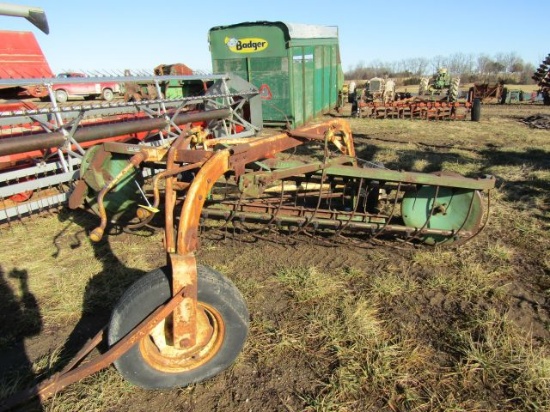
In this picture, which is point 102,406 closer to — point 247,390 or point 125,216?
point 247,390

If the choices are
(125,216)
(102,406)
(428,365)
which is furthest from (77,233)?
(428,365)

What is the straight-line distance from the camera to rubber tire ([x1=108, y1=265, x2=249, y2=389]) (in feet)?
6.52

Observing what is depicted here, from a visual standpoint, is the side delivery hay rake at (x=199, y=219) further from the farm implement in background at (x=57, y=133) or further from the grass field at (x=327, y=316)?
the farm implement in background at (x=57, y=133)

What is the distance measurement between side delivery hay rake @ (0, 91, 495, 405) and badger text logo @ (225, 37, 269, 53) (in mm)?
8187

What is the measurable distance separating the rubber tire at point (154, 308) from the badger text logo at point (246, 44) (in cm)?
1059

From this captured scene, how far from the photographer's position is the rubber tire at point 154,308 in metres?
1.99

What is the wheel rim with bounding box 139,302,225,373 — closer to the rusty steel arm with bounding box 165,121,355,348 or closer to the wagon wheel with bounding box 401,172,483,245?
the rusty steel arm with bounding box 165,121,355,348

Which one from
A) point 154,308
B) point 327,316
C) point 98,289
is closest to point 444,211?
point 327,316

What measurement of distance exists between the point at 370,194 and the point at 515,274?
4.98 feet

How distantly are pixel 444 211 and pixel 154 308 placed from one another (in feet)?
9.19

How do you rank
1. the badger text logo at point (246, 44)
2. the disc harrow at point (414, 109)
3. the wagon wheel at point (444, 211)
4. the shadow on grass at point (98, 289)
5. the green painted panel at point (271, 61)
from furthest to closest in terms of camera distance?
the disc harrow at point (414, 109)
the badger text logo at point (246, 44)
the green painted panel at point (271, 61)
the wagon wheel at point (444, 211)
the shadow on grass at point (98, 289)

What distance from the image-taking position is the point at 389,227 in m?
3.50

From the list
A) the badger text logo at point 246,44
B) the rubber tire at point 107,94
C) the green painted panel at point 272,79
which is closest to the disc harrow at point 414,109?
the green painted panel at point 272,79

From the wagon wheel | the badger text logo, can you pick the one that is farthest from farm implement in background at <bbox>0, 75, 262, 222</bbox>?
the badger text logo
